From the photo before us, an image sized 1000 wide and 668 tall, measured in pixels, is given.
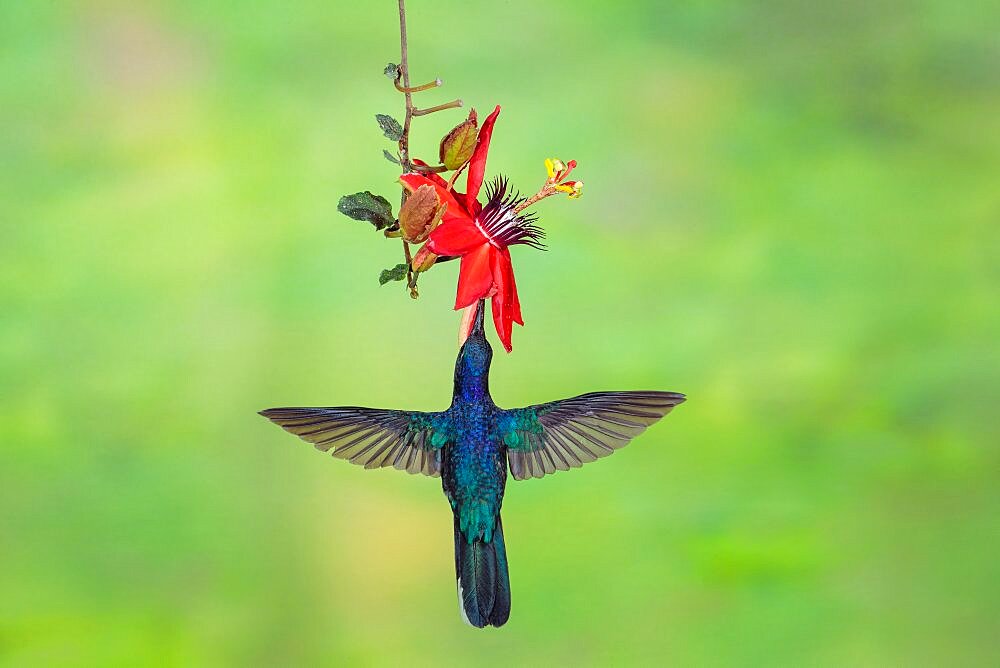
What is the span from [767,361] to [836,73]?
47cm

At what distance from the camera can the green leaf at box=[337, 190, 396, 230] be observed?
2.43 ft

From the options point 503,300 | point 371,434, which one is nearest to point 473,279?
point 503,300

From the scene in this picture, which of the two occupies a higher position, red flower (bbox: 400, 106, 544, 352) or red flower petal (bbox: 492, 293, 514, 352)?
red flower (bbox: 400, 106, 544, 352)

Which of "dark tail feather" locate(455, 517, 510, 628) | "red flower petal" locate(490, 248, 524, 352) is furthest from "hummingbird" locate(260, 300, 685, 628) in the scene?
"red flower petal" locate(490, 248, 524, 352)

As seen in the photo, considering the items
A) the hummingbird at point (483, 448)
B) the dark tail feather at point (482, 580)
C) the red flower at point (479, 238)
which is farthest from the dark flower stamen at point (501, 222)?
the dark tail feather at point (482, 580)

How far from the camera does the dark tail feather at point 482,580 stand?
89 centimetres

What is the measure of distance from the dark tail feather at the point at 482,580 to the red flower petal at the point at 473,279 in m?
0.25

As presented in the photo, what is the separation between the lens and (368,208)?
0.75 meters

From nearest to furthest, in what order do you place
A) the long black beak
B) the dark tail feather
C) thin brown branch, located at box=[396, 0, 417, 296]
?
thin brown branch, located at box=[396, 0, 417, 296] < the long black beak < the dark tail feather

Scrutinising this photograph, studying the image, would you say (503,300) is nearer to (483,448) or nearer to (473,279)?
(473,279)

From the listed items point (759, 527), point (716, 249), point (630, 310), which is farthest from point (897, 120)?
point (759, 527)

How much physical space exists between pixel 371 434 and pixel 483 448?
0.10m

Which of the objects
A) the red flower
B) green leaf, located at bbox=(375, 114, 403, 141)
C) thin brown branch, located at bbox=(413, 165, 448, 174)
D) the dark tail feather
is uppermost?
green leaf, located at bbox=(375, 114, 403, 141)

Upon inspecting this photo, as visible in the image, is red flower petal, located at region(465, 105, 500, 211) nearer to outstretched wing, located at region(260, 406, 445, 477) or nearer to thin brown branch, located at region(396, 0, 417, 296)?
thin brown branch, located at region(396, 0, 417, 296)
